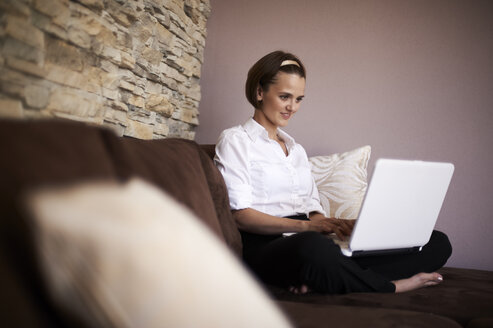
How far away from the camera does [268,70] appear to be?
6.00ft

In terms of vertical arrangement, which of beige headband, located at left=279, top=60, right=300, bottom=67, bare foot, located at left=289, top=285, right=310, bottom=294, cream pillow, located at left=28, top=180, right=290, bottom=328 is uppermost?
beige headband, located at left=279, top=60, right=300, bottom=67

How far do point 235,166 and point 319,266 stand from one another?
1.84ft

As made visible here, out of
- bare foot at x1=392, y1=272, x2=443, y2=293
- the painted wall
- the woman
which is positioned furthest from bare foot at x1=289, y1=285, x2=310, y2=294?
the painted wall

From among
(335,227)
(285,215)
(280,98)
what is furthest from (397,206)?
(280,98)

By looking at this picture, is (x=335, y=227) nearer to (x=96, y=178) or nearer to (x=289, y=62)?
(x=289, y=62)

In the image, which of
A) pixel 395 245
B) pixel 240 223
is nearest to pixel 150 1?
pixel 240 223

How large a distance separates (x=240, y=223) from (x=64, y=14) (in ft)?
3.02

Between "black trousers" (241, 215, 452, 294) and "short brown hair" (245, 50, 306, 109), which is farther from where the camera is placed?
"short brown hair" (245, 50, 306, 109)

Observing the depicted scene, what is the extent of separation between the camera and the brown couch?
50 centimetres

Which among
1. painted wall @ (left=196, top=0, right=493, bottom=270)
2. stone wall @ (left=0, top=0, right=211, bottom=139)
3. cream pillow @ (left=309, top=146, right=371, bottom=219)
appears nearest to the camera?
stone wall @ (left=0, top=0, right=211, bottom=139)

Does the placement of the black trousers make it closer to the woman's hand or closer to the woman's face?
the woman's hand

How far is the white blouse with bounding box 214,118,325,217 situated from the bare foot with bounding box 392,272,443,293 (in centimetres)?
52

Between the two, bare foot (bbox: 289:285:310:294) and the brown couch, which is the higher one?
the brown couch

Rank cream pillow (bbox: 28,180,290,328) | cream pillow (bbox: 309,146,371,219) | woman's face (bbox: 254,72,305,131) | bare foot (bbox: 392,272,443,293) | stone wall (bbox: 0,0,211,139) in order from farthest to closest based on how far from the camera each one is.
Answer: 1. cream pillow (bbox: 309,146,371,219)
2. woman's face (bbox: 254,72,305,131)
3. bare foot (bbox: 392,272,443,293)
4. stone wall (bbox: 0,0,211,139)
5. cream pillow (bbox: 28,180,290,328)
